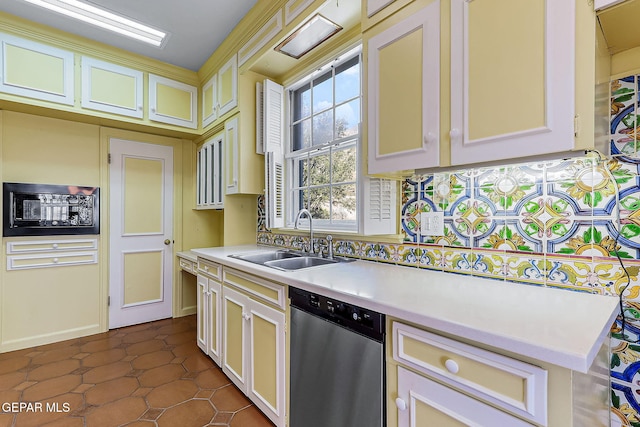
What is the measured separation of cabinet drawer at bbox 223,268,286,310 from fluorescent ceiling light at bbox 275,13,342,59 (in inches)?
64.0

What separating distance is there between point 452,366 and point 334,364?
56 cm

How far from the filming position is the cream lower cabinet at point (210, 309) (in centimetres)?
222

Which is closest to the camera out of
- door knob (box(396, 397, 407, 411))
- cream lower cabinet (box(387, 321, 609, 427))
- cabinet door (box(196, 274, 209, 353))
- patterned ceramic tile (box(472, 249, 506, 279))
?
cream lower cabinet (box(387, 321, 609, 427))

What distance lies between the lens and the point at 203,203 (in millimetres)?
3363

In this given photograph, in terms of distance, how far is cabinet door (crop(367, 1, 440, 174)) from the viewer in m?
1.23

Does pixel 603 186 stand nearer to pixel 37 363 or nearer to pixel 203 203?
pixel 203 203

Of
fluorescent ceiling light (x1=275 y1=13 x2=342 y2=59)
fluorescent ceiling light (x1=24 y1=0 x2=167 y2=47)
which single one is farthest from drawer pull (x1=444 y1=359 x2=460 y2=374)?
fluorescent ceiling light (x1=24 y1=0 x2=167 y2=47)

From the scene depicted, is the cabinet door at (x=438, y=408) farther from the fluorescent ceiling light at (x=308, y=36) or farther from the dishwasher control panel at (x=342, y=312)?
the fluorescent ceiling light at (x=308, y=36)

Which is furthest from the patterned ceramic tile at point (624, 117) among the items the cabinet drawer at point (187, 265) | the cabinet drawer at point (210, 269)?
the cabinet drawer at point (187, 265)

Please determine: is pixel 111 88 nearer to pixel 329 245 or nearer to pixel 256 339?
pixel 329 245

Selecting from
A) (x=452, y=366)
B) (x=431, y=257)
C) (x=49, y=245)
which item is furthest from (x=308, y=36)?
(x=49, y=245)

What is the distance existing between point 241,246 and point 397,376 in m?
2.16

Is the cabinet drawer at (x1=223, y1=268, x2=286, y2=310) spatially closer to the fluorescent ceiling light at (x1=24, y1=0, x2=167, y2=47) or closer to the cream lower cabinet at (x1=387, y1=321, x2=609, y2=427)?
the cream lower cabinet at (x1=387, y1=321, x2=609, y2=427)

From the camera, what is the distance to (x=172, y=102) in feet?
Answer: 10.3
